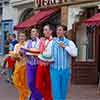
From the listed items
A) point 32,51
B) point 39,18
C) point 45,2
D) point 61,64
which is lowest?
point 61,64

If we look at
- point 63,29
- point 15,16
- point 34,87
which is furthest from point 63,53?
point 15,16

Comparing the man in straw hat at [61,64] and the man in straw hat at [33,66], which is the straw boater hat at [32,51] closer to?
the man in straw hat at [33,66]

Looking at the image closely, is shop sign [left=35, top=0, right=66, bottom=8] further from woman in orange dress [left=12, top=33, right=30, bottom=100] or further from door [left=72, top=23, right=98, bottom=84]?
woman in orange dress [left=12, top=33, right=30, bottom=100]

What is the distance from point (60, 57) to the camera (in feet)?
33.9

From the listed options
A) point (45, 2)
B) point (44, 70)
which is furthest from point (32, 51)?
point (45, 2)

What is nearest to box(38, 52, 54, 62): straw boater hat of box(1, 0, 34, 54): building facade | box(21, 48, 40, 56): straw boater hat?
box(21, 48, 40, 56): straw boater hat

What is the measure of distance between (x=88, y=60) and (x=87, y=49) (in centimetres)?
49

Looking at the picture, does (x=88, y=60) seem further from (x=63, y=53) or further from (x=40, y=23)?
(x=63, y=53)

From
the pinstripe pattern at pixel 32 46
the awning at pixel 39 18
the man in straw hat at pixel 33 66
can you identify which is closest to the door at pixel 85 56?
the awning at pixel 39 18

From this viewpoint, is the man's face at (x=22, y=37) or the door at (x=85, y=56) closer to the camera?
the man's face at (x=22, y=37)

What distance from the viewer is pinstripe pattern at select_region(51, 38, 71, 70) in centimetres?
1030

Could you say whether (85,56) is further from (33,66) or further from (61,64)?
(61,64)

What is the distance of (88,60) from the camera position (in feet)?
68.9

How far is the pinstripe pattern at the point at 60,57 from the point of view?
33.8 feet
